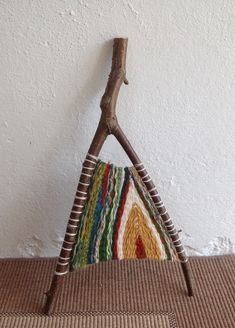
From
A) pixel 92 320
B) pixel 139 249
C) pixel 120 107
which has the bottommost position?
pixel 92 320

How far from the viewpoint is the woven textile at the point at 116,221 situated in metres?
1.20

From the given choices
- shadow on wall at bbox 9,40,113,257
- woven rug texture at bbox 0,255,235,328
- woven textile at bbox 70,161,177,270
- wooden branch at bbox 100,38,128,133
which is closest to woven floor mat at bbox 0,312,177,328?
woven rug texture at bbox 0,255,235,328

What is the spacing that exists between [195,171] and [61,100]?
47 centimetres

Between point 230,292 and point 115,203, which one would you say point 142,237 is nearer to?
point 115,203

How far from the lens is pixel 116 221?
4.00ft

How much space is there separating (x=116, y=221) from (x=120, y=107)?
13.1 inches

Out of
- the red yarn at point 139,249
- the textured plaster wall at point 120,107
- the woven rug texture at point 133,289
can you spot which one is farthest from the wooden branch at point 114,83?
the woven rug texture at point 133,289

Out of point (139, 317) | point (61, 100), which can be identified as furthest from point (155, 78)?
point (139, 317)

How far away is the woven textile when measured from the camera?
1204 millimetres

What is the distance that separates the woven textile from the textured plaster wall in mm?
162

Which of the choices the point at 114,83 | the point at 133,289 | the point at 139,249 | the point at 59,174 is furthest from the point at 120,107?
the point at 133,289

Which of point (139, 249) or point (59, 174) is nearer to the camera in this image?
point (139, 249)

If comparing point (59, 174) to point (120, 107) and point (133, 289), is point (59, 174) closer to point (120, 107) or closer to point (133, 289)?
point (120, 107)

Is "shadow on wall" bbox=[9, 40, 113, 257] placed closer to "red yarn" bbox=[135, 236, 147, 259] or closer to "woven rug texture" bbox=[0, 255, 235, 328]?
"woven rug texture" bbox=[0, 255, 235, 328]
